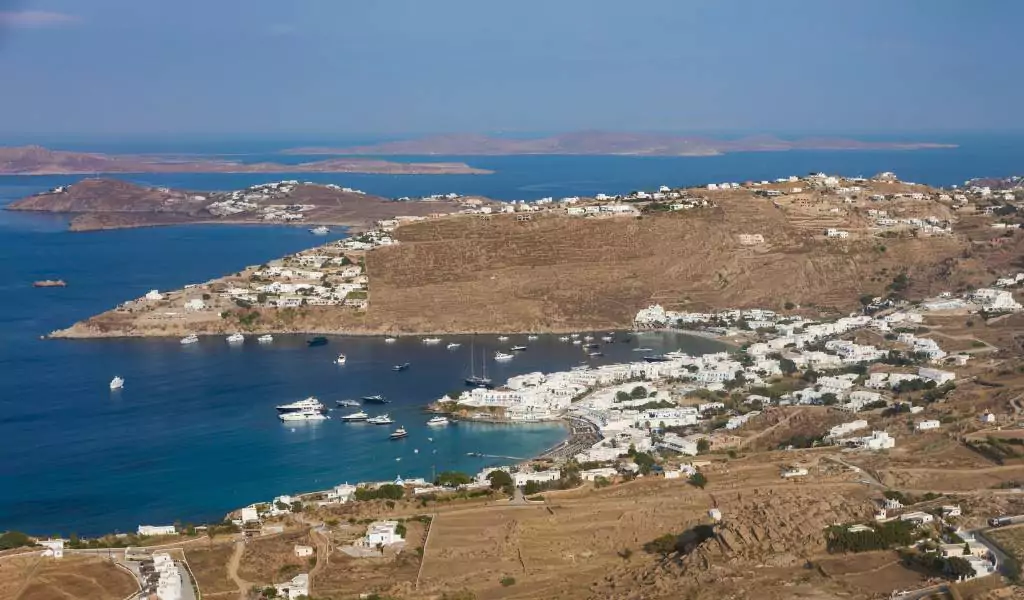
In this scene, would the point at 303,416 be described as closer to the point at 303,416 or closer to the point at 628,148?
the point at 303,416

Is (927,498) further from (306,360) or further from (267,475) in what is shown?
(306,360)

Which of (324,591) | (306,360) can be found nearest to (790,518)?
(324,591)

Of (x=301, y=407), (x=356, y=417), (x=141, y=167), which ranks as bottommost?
(x=356, y=417)

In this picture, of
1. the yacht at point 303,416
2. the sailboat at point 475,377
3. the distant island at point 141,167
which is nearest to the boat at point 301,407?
the yacht at point 303,416

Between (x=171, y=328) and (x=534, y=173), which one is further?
(x=534, y=173)

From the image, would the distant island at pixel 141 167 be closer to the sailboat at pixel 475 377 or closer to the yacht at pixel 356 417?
the sailboat at pixel 475 377

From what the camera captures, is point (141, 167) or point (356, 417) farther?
point (141, 167)

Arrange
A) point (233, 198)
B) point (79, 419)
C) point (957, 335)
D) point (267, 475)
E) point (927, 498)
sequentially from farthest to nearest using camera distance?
1. point (233, 198)
2. point (957, 335)
3. point (79, 419)
4. point (267, 475)
5. point (927, 498)

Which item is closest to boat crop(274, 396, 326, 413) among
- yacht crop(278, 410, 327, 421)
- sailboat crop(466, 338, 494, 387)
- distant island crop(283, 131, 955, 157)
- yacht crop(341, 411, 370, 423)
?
yacht crop(278, 410, 327, 421)

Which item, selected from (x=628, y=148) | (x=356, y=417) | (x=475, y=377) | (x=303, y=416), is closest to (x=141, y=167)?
(x=628, y=148)
